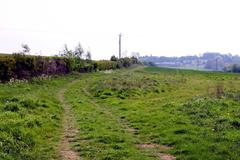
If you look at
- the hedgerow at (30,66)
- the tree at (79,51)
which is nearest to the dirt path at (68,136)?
the hedgerow at (30,66)

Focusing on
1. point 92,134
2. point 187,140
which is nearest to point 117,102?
point 92,134

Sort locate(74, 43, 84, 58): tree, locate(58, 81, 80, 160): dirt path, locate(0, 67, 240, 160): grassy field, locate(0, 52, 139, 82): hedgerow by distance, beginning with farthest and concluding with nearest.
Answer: locate(74, 43, 84, 58): tree → locate(0, 52, 139, 82): hedgerow → locate(58, 81, 80, 160): dirt path → locate(0, 67, 240, 160): grassy field

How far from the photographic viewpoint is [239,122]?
18078 mm

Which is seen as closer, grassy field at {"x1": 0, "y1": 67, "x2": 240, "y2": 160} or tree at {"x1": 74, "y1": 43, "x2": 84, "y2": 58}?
grassy field at {"x1": 0, "y1": 67, "x2": 240, "y2": 160}

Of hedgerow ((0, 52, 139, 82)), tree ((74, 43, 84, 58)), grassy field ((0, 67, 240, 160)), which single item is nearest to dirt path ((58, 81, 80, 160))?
grassy field ((0, 67, 240, 160))

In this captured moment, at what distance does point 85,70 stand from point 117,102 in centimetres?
5376

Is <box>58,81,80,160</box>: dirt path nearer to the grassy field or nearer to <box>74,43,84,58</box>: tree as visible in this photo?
the grassy field

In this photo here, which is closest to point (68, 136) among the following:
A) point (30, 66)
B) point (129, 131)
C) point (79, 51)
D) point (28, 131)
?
point (28, 131)

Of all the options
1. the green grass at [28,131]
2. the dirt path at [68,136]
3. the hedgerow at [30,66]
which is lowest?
the dirt path at [68,136]

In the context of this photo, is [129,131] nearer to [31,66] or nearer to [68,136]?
[68,136]

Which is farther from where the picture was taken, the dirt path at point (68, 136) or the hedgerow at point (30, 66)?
the hedgerow at point (30, 66)

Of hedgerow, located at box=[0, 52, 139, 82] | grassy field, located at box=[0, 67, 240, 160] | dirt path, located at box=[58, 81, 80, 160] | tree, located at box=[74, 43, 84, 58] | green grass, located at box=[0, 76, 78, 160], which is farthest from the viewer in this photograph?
tree, located at box=[74, 43, 84, 58]

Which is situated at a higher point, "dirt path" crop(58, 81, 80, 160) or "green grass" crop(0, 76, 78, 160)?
"green grass" crop(0, 76, 78, 160)

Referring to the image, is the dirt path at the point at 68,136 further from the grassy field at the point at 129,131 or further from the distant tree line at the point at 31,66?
the distant tree line at the point at 31,66
